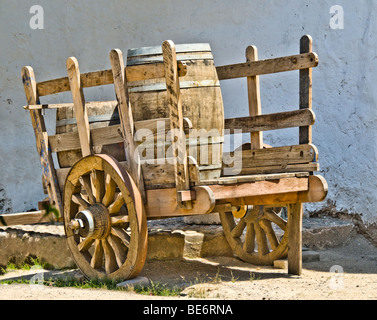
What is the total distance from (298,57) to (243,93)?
2095 mm

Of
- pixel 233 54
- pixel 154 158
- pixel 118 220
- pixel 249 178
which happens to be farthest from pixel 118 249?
pixel 233 54

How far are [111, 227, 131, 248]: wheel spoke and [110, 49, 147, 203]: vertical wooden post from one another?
0.27 meters

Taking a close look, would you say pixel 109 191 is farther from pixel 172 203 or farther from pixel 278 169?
pixel 278 169

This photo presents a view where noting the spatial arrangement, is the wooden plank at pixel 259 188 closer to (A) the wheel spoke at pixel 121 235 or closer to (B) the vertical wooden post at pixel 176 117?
(B) the vertical wooden post at pixel 176 117

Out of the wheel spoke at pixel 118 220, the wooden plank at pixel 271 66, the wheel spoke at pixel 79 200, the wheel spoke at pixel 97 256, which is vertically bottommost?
the wheel spoke at pixel 97 256

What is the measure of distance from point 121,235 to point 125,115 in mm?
820

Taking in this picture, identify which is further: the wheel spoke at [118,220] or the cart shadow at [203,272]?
the cart shadow at [203,272]

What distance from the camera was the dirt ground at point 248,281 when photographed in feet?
13.2

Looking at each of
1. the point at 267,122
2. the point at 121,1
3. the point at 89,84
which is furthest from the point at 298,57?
the point at 121,1

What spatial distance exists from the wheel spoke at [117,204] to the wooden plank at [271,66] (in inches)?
56.2

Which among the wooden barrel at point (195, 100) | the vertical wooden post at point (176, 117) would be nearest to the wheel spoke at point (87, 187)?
the wooden barrel at point (195, 100)

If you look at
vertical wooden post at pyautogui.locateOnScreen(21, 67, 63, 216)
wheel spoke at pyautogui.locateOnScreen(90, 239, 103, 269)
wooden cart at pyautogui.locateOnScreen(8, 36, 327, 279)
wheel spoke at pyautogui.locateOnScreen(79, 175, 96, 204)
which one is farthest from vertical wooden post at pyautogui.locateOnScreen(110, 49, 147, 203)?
vertical wooden post at pyautogui.locateOnScreen(21, 67, 63, 216)

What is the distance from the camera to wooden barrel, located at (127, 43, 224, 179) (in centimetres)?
438

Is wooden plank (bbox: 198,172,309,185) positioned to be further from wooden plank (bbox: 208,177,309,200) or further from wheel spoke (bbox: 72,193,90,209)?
wheel spoke (bbox: 72,193,90,209)
